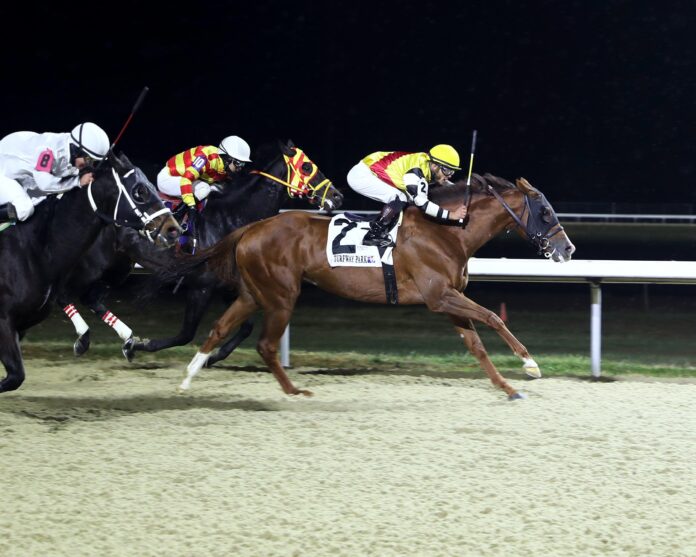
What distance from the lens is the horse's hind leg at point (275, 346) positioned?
6.10 m

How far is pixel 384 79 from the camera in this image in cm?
3027

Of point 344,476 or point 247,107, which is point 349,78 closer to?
point 247,107

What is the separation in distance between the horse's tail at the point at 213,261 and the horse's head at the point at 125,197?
36.3 inches

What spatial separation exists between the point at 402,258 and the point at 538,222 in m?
0.88

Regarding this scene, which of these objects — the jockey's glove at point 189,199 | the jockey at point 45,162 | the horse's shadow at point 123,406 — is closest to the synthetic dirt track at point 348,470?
the horse's shadow at point 123,406

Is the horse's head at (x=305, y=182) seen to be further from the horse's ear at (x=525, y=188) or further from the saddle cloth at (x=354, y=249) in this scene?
the horse's ear at (x=525, y=188)

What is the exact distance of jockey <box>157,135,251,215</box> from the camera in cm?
725

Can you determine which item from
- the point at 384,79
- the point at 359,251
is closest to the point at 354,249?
the point at 359,251

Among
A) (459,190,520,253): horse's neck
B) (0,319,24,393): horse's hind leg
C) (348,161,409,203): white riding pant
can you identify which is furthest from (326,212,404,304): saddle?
(0,319,24,393): horse's hind leg

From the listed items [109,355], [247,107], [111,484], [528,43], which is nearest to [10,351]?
[111,484]

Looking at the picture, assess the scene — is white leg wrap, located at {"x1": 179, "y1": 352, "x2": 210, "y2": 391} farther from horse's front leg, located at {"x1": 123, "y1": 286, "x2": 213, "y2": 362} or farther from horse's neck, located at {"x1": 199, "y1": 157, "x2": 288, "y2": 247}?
horse's neck, located at {"x1": 199, "y1": 157, "x2": 288, "y2": 247}

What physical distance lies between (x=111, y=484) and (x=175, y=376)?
9.57ft

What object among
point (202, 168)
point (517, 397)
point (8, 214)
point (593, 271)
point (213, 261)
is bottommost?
point (517, 397)

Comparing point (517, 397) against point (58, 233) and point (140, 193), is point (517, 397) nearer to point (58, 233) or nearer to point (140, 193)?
point (140, 193)
